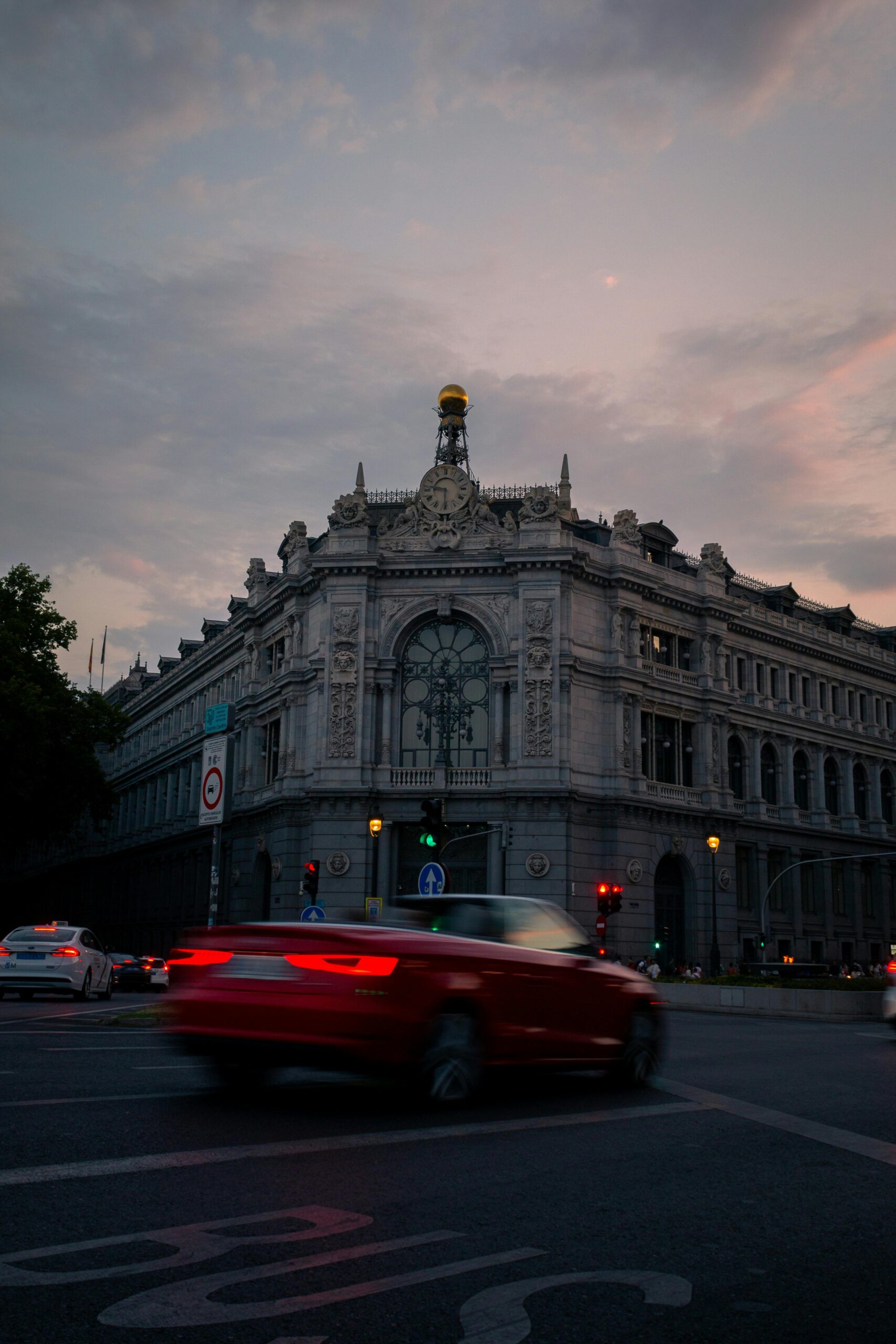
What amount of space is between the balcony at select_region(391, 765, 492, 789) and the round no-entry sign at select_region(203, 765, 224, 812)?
26441 millimetres

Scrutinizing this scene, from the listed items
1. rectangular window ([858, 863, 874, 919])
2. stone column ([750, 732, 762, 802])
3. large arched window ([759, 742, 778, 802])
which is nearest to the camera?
stone column ([750, 732, 762, 802])

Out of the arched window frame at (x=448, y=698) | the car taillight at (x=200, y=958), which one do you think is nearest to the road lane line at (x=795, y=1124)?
the car taillight at (x=200, y=958)

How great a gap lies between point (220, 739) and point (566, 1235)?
48.6 feet

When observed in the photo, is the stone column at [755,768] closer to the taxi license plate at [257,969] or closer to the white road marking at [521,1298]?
the taxi license plate at [257,969]

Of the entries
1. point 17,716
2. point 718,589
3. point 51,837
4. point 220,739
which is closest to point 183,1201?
point 220,739

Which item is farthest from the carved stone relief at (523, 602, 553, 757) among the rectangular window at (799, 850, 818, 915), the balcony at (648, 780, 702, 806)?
the rectangular window at (799, 850, 818, 915)

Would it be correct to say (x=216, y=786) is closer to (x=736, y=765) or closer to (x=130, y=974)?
(x=130, y=974)

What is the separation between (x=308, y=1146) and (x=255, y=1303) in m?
3.14

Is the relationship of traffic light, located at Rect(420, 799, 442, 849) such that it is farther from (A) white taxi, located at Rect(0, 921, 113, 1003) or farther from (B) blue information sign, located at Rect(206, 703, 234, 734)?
(A) white taxi, located at Rect(0, 921, 113, 1003)

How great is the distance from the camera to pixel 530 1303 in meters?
4.45

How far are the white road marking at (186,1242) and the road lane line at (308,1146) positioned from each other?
115cm

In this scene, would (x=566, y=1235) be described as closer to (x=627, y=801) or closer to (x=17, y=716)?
(x=627, y=801)

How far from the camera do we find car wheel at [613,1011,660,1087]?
11.2 meters

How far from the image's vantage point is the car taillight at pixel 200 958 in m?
9.33
